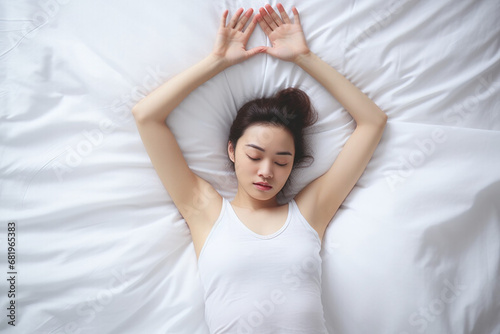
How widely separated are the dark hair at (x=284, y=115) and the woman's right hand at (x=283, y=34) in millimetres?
151

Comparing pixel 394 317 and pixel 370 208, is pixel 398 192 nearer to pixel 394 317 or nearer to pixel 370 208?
pixel 370 208

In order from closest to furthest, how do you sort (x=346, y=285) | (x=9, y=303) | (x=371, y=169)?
(x=9, y=303) < (x=346, y=285) < (x=371, y=169)

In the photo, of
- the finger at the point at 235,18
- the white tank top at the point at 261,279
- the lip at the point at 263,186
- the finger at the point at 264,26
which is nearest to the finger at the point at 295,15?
the finger at the point at 264,26

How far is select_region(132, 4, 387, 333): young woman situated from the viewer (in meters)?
1.50

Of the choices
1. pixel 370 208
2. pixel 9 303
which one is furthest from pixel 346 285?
pixel 9 303

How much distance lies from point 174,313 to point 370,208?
0.90m

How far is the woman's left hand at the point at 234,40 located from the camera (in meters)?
1.64

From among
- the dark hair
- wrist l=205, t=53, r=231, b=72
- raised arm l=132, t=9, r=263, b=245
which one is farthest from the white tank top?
wrist l=205, t=53, r=231, b=72

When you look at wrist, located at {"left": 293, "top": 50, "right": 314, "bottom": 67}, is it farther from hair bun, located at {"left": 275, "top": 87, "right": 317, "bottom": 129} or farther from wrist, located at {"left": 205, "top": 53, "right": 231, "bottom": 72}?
wrist, located at {"left": 205, "top": 53, "right": 231, "bottom": 72}

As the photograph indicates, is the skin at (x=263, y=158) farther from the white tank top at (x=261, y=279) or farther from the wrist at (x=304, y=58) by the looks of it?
Answer: the wrist at (x=304, y=58)

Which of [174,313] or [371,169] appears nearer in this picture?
[174,313]

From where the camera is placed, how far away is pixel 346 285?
160cm

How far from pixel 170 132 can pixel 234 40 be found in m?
0.47

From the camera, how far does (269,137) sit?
154 cm
